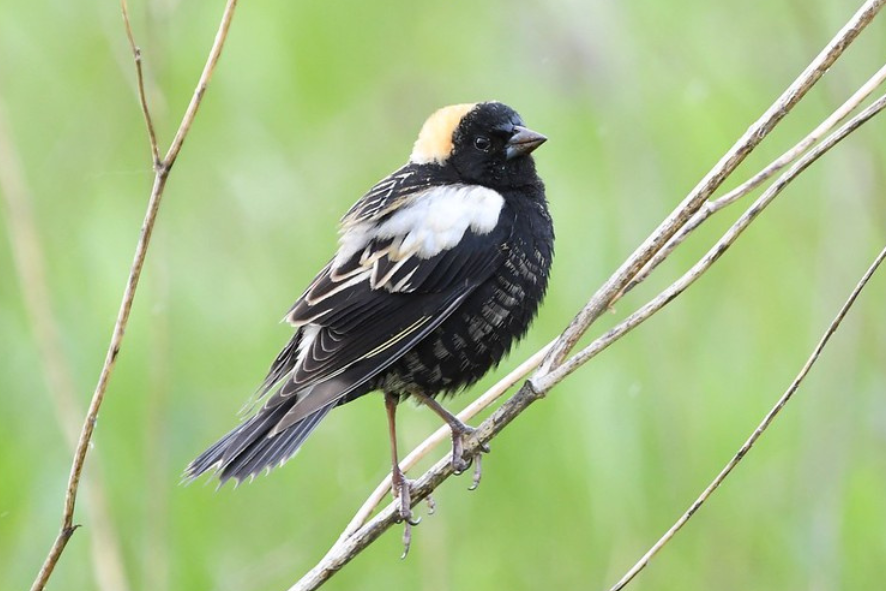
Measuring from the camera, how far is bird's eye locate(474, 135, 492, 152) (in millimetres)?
3455

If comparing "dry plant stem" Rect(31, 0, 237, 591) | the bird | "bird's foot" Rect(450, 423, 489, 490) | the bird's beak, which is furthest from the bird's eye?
"dry plant stem" Rect(31, 0, 237, 591)

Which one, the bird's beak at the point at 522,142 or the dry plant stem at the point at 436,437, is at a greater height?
the bird's beak at the point at 522,142

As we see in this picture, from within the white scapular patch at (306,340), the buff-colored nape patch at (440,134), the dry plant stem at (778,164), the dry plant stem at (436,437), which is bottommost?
the dry plant stem at (436,437)

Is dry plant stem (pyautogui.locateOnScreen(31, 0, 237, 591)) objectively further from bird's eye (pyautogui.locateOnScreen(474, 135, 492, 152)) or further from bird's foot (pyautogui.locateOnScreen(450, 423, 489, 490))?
bird's eye (pyautogui.locateOnScreen(474, 135, 492, 152))

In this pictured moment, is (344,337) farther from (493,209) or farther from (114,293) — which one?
(114,293)

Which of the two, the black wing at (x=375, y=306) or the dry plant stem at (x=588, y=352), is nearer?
the dry plant stem at (x=588, y=352)

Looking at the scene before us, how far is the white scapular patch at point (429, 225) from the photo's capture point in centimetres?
308

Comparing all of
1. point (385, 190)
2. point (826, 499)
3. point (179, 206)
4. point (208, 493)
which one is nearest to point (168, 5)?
point (385, 190)

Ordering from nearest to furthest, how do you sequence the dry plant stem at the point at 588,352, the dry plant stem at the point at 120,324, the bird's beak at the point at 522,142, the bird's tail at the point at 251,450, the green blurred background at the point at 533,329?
the dry plant stem at the point at 120,324
the dry plant stem at the point at 588,352
the bird's tail at the point at 251,450
the green blurred background at the point at 533,329
the bird's beak at the point at 522,142

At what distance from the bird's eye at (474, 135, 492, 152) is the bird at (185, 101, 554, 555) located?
0.15 meters

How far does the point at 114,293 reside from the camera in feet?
11.9

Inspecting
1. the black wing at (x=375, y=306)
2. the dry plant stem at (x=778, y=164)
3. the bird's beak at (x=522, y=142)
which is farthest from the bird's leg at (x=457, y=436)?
the bird's beak at (x=522, y=142)

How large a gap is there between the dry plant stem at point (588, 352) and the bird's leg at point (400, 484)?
25cm

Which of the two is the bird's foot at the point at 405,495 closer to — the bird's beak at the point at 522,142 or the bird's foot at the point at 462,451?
the bird's foot at the point at 462,451
